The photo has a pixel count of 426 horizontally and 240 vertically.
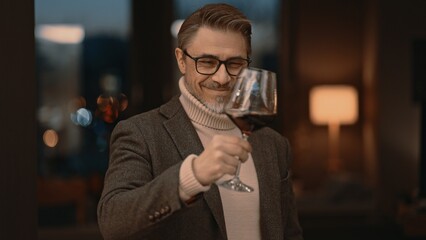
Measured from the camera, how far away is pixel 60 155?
37.0ft

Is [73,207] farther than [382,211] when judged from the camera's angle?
Yes

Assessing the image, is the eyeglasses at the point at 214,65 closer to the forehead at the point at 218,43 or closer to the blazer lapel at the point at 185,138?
the forehead at the point at 218,43

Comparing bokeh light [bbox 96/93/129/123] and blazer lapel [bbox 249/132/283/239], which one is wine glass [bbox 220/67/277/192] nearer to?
blazer lapel [bbox 249/132/283/239]

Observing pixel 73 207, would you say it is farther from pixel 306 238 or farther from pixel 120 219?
pixel 120 219

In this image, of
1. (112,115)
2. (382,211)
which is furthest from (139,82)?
(382,211)

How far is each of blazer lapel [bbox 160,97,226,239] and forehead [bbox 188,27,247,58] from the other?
20cm

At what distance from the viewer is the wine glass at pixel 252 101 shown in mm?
1604

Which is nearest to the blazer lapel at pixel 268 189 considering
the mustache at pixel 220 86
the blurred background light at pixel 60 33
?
the mustache at pixel 220 86

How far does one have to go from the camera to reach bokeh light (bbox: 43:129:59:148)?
11.2m

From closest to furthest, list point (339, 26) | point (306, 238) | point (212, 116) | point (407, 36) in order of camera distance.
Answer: point (212, 116)
point (306, 238)
point (407, 36)
point (339, 26)

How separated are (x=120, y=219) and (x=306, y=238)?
20.8ft

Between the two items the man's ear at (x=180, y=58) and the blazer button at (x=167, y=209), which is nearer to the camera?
the blazer button at (x=167, y=209)

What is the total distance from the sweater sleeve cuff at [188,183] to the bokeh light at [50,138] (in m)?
9.79

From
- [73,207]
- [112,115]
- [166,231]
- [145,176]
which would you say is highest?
[145,176]
